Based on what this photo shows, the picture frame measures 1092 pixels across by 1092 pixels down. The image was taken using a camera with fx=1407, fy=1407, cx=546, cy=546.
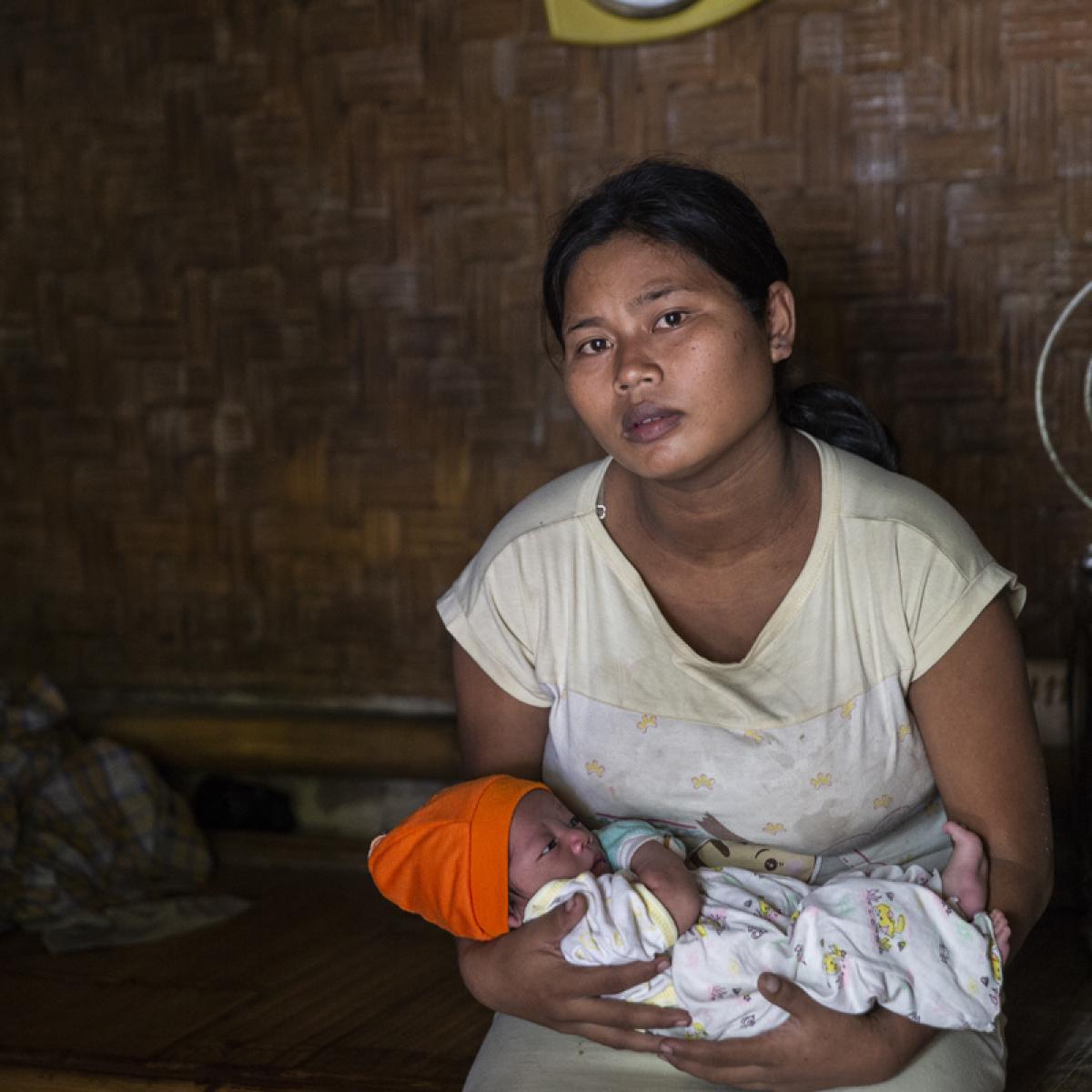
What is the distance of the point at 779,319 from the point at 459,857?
2.74 feet

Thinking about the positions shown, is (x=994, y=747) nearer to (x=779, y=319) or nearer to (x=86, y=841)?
(x=779, y=319)

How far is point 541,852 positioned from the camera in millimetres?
1760

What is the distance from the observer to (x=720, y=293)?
5.98 ft

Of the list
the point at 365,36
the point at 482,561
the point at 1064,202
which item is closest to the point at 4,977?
the point at 482,561

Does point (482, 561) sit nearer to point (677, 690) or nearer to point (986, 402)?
point (677, 690)

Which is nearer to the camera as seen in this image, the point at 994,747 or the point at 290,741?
the point at 994,747

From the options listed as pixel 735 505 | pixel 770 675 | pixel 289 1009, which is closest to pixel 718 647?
pixel 770 675

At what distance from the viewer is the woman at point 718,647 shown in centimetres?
177

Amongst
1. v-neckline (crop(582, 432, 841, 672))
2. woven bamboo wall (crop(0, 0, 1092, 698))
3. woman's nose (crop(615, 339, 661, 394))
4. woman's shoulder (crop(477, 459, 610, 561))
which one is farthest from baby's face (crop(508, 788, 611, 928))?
woven bamboo wall (crop(0, 0, 1092, 698))

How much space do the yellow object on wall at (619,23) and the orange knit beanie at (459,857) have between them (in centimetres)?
184

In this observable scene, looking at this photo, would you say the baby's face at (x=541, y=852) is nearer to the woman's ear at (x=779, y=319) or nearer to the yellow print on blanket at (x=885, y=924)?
the yellow print on blanket at (x=885, y=924)

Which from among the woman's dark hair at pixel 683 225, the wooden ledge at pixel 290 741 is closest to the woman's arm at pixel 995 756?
the woman's dark hair at pixel 683 225

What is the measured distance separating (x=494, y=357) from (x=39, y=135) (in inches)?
51.9

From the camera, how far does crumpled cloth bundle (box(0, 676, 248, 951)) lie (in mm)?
2977
